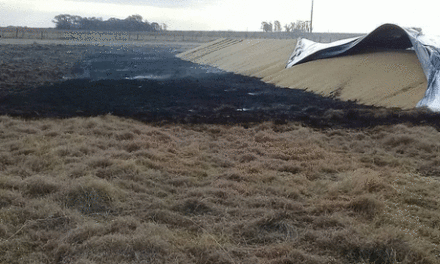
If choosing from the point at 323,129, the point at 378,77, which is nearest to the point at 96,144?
the point at 323,129

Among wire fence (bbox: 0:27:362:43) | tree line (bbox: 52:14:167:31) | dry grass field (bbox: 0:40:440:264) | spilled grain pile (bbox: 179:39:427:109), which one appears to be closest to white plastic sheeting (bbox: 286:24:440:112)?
spilled grain pile (bbox: 179:39:427:109)

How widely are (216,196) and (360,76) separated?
28.4 ft

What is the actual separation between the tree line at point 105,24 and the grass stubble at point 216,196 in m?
54.5

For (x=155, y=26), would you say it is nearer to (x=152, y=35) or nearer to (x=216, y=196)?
(x=152, y=35)

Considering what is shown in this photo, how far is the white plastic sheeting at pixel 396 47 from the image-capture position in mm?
8781

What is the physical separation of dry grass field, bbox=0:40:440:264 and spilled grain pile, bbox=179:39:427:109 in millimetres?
3032

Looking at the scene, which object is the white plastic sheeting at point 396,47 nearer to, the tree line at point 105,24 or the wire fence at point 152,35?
A: the wire fence at point 152,35

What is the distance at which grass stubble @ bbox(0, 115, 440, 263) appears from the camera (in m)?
3.07

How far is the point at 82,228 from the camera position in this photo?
3.25 meters

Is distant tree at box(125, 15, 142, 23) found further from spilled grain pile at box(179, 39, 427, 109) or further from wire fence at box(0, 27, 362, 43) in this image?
spilled grain pile at box(179, 39, 427, 109)

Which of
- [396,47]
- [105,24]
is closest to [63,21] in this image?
[105,24]

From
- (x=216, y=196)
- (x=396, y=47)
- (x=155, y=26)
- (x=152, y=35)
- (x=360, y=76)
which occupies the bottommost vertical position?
(x=216, y=196)

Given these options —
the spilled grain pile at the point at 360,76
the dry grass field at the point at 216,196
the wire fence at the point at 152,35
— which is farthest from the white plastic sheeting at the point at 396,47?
the wire fence at the point at 152,35

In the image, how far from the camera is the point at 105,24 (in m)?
58.1
